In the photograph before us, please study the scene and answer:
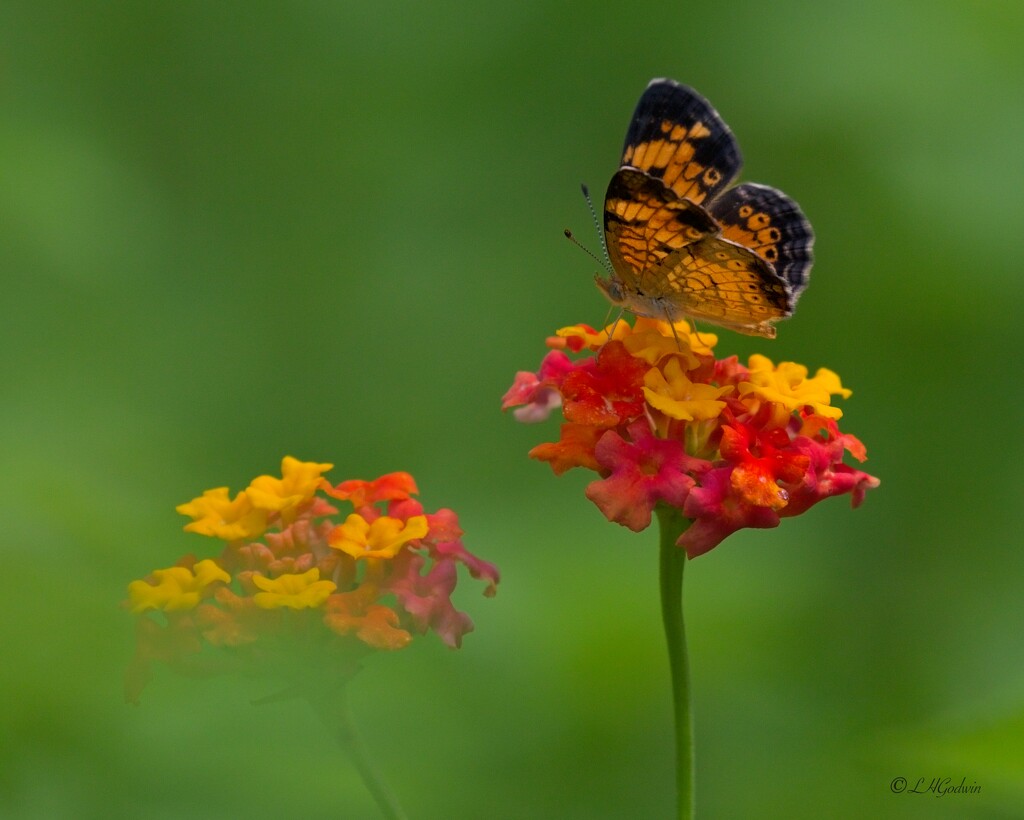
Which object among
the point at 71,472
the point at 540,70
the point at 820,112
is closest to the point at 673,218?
the point at 71,472

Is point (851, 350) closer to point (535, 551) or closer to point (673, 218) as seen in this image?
point (535, 551)

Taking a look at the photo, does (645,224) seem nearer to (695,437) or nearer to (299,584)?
(695,437)

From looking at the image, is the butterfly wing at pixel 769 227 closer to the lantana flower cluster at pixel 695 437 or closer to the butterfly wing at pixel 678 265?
the butterfly wing at pixel 678 265

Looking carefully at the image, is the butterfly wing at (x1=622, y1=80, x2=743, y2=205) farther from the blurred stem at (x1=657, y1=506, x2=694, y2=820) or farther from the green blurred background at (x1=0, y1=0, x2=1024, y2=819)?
the green blurred background at (x1=0, y1=0, x2=1024, y2=819)

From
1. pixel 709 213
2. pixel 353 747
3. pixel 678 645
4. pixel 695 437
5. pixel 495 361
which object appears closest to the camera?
pixel 353 747

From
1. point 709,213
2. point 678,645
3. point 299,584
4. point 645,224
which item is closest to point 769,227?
point 709,213

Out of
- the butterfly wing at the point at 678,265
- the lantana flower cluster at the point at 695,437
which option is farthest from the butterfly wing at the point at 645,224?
the lantana flower cluster at the point at 695,437
